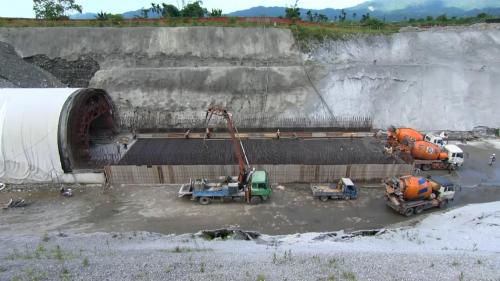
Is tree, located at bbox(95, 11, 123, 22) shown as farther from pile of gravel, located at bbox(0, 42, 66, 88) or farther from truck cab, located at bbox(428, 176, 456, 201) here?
truck cab, located at bbox(428, 176, 456, 201)

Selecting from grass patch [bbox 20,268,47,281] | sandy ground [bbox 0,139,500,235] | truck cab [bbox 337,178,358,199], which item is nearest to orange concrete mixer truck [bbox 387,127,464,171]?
sandy ground [bbox 0,139,500,235]

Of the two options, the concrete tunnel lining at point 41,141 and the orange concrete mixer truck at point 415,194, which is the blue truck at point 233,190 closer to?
the concrete tunnel lining at point 41,141

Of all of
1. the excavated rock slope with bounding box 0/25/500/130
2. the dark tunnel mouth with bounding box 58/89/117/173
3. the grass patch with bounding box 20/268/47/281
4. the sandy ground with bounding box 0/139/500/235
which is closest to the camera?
the grass patch with bounding box 20/268/47/281

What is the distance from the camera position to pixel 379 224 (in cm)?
1628

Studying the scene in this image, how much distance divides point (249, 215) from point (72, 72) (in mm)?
24385

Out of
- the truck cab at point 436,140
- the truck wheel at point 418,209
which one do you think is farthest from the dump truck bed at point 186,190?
the truck cab at point 436,140

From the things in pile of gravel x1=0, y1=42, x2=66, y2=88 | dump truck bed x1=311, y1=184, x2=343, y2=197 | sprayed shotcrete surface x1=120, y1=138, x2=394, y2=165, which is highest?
pile of gravel x1=0, y1=42, x2=66, y2=88

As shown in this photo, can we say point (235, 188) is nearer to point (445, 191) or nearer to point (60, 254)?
point (60, 254)

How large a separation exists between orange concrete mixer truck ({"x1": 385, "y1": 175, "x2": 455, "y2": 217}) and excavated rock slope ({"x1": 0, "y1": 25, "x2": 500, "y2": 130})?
39.1 ft

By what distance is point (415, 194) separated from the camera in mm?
17000

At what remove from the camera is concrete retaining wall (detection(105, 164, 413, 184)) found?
19.3 metres

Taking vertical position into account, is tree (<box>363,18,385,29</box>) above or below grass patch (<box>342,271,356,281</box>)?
above

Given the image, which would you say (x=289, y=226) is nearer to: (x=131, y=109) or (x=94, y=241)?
(x=94, y=241)

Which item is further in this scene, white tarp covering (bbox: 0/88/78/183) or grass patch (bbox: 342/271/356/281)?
white tarp covering (bbox: 0/88/78/183)
